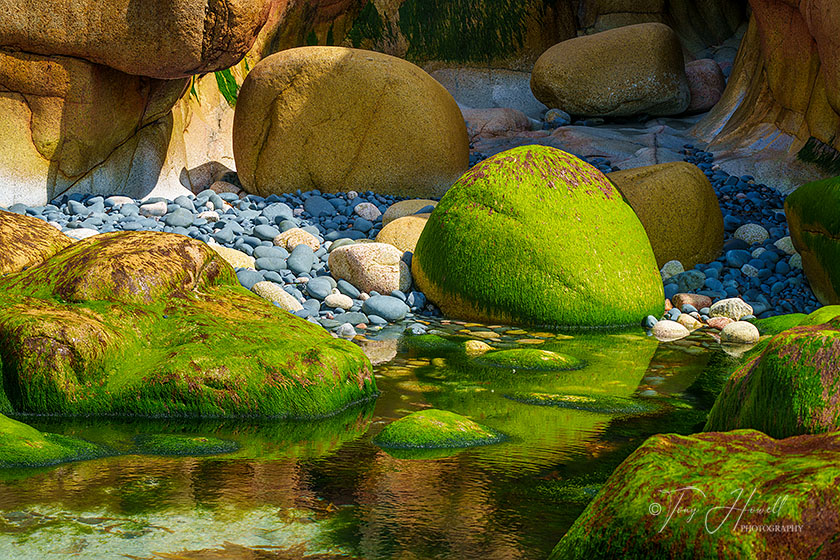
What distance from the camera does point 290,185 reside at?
10.7 metres

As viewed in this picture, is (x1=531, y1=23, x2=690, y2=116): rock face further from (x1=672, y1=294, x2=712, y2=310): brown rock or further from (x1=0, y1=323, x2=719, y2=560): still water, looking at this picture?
(x1=0, y1=323, x2=719, y2=560): still water

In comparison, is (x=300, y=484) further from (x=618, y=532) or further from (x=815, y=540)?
(x=815, y=540)

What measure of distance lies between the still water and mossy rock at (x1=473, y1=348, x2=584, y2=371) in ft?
1.17

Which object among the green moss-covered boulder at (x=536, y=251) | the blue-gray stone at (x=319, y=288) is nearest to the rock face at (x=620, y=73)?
the green moss-covered boulder at (x=536, y=251)

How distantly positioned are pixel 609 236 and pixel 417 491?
451 cm

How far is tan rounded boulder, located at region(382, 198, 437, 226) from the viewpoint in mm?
9531

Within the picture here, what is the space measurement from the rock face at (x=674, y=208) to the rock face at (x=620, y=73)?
5.42 m

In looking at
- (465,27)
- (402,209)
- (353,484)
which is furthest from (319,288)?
(465,27)

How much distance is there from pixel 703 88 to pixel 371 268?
925 centimetres

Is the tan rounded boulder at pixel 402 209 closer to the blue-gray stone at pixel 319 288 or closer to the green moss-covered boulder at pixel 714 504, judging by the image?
the blue-gray stone at pixel 319 288

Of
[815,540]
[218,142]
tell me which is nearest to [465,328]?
[815,540]

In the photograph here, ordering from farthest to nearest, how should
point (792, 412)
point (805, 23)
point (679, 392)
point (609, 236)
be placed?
1. point (805, 23)
2. point (609, 236)
3. point (679, 392)
4. point (792, 412)
